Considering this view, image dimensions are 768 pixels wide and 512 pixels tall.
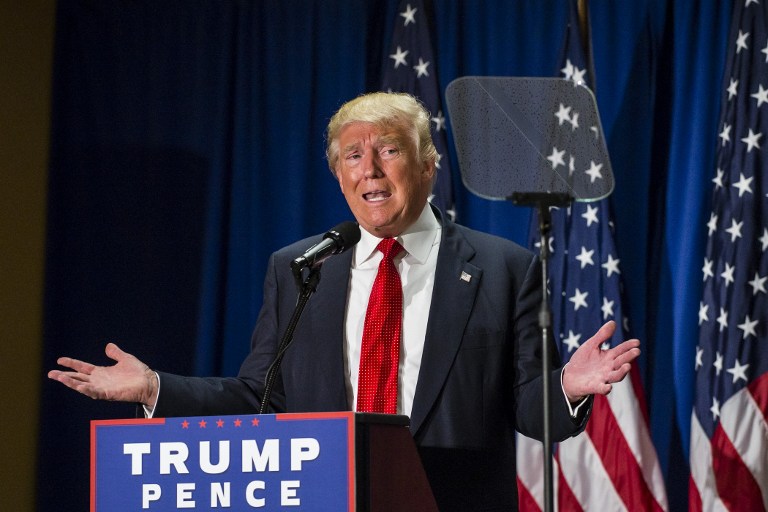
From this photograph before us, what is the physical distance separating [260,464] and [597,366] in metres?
0.69

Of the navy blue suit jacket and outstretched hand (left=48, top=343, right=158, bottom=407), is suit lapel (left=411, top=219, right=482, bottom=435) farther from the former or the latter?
outstretched hand (left=48, top=343, right=158, bottom=407)

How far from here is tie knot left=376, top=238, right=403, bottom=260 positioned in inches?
97.6

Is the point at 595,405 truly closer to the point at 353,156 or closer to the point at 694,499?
the point at 694,499

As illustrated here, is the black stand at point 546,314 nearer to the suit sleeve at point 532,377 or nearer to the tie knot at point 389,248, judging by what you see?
the suit sleeve at point 532,377

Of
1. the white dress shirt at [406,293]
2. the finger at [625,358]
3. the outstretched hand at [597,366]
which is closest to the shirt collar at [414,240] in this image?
the white dress shirt at [406,293]

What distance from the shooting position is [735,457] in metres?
3.67

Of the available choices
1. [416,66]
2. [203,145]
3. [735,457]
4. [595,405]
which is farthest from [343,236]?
[203,145]

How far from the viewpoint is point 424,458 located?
225 centimetres

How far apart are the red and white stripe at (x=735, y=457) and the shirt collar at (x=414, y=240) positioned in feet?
A: 5.63

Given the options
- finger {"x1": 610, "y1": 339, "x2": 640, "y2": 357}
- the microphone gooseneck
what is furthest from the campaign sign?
finger {"x1": 610, "y1": 339, "x2": 640, "y2": 357}

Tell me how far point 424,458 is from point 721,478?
186cm

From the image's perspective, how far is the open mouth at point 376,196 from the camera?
249 centimetres

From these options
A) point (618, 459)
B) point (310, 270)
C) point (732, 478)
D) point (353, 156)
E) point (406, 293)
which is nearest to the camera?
point (310, 270)

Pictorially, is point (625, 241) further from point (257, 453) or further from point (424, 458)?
point (257, 453)
